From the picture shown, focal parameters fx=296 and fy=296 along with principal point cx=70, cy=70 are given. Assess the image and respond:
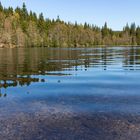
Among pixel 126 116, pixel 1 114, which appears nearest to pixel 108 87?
pixel 126 116

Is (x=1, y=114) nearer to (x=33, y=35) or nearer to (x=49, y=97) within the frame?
(x=49, y=97)

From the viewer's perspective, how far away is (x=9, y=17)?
180 m

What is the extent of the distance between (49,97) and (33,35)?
569 feet

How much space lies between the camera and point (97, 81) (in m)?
23.6

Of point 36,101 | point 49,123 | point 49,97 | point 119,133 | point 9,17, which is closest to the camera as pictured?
point 119,133

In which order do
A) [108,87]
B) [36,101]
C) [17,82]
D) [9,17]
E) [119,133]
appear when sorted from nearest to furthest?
[119,133], [36,101], [108,87], [17,82], [9,17]

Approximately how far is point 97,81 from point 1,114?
39.4 ft

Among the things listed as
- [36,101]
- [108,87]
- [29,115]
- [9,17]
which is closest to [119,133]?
[29,115]

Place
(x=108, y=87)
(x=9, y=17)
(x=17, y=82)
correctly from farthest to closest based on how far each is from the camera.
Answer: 1. (x=9, y=17)
2. (x=17, y=82)
3. (x=108, y=87)

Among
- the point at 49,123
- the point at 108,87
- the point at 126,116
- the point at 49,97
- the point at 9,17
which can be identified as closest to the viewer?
the point at 49,123

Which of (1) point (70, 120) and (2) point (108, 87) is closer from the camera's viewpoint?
(1) point (70, 120)

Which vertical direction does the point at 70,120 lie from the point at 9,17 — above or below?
below

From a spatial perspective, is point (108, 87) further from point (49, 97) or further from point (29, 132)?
point (29, 132)

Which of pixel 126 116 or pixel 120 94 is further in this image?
pixel 120 94
